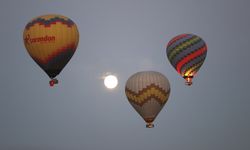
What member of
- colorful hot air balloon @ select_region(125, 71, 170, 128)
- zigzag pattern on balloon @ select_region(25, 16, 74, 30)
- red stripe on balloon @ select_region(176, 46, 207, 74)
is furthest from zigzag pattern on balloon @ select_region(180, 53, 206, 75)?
zigzag pattern on balloon @ select_region(25, 16, 74, 30)

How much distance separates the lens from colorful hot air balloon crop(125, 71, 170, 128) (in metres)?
61.2

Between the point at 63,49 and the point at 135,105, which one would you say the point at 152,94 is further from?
the point at 63,49

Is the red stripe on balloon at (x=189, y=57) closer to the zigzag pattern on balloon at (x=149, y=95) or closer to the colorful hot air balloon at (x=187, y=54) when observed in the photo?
the colorful hot air balloon at (x=187, y=54)

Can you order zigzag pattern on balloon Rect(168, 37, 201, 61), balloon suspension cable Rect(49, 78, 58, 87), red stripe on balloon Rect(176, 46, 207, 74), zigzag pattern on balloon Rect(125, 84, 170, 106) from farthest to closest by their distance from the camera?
zigzag pattern on balloon Rect(168, 37, 201, 61)
red stripe on balloon Rect(176, 46, 207, 74)
zigzag pattern on balloon Rect(125, 84, 170, 106)
balloon suspension cable Rect(49, 78, 58, 87)

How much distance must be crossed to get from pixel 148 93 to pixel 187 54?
695 cm

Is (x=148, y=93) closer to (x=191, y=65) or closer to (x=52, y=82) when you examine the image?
(x=191, y=65)

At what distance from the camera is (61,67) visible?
5625 cm

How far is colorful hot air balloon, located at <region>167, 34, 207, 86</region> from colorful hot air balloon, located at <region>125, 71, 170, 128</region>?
4.17 m

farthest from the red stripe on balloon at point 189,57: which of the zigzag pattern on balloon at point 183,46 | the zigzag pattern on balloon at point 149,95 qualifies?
the zigzag pattern on balloon at point 149,95

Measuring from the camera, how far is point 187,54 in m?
64.9

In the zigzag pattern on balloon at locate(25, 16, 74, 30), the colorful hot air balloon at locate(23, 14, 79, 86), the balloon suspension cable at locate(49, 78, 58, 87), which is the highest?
the zigzag pattern on balloon at locate(25, 16, 74, 30)

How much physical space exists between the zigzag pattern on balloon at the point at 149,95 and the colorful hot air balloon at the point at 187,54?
4763 millimetres

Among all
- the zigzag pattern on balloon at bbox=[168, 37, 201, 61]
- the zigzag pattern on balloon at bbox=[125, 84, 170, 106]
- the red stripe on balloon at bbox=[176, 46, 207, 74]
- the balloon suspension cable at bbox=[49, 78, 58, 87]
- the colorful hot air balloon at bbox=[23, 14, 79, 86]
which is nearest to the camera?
the colorful hot air balloon at bbox=[23, 14, 79, 86]

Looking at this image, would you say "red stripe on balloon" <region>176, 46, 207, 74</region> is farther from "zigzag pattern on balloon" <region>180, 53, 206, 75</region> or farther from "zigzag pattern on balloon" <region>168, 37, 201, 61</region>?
"zigzag pattern on balloon" <region>168, 37, 201, 61</region>
